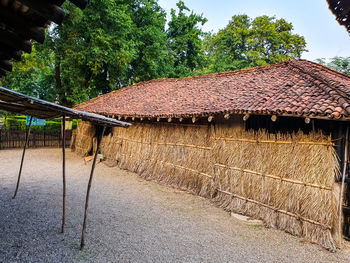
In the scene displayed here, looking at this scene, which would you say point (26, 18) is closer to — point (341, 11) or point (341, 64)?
point (341, 11)

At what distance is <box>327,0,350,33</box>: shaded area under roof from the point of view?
1.69 meters

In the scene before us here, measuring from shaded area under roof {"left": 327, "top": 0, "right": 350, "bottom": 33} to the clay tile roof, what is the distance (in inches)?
128

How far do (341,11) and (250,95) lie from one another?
5543 millimetres

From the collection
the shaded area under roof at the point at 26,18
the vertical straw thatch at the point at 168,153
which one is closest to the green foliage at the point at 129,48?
the vertical straw thatch at the point at 168,153

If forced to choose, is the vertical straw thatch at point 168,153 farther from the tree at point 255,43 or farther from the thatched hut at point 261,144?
the tree at point 255,43

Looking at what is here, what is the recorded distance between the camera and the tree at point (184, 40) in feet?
74.0

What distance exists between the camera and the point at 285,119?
19.1 feet

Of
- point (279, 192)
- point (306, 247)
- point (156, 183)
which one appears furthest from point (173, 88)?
point (306, 247)

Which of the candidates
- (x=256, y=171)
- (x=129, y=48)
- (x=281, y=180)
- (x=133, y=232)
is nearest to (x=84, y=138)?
(x=129, y=48)

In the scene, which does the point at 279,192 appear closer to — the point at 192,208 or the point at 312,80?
the point at 192,208

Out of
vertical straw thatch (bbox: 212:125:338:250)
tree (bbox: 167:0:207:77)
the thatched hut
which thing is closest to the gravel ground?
vertical straw thatch (bbox: 212:125:338:250)

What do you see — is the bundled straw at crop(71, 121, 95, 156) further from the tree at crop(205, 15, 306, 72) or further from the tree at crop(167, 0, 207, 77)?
the tree at crop(205, 15, 306, 72)

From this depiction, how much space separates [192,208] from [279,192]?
2434mm

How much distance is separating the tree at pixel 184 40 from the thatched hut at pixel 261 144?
1233cm
